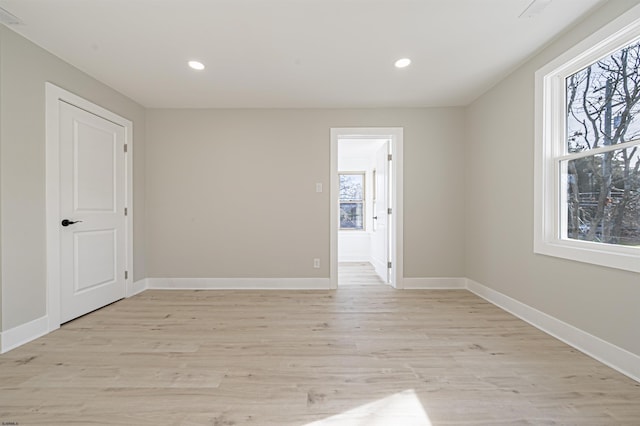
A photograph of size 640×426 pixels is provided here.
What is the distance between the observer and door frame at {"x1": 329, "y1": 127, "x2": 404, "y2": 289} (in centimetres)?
381

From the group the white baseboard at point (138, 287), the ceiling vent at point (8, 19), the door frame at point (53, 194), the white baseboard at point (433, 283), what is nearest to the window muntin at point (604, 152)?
the white baseboard at point (433, 283)

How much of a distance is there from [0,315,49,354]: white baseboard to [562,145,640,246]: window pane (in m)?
4.48

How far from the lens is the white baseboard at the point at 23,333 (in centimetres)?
210

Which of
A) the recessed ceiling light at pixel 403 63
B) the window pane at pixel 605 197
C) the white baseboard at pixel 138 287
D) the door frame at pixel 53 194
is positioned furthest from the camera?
the white baseboard at pixel 138 287

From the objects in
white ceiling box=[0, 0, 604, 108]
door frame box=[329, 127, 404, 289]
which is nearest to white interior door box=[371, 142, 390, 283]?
door frame box=[329, 127, 404, 289]

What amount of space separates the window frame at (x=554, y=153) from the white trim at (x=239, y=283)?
2465 mm

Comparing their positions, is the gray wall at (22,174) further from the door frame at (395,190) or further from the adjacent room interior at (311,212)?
the door frame at (395,190)

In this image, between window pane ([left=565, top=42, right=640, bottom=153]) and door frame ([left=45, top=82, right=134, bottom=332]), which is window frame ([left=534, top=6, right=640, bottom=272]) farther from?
door frame ([left=45, top=82, right=134, bottom=332])

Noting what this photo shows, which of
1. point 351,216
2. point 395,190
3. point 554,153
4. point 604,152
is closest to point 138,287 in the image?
point 395,190

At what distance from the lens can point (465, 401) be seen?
1554mm

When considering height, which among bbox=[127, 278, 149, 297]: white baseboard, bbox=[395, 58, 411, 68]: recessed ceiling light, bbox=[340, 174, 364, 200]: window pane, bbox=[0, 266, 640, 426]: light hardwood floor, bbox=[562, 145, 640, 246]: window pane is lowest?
bbox=[0, 266, 640, 426]: light hardwood floor

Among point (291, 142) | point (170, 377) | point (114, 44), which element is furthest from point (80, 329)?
point (291, 142)

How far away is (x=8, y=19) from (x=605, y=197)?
4540 millimetres

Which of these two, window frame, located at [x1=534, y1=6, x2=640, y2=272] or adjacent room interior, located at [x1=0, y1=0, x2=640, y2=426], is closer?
adjacent room interior, located at [x1=0, y1=0, x2=640, y2=426]
